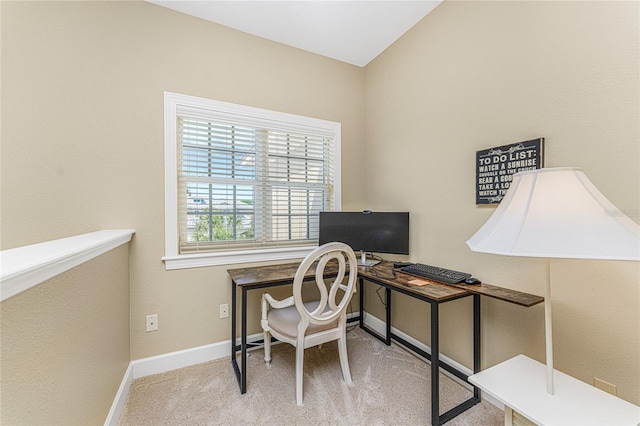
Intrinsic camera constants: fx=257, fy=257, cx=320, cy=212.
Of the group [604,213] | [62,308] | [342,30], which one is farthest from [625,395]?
[342,30]

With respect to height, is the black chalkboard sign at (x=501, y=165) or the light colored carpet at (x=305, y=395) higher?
the black chalkboard sign at (x=501, y=165)

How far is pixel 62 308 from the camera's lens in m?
0.93

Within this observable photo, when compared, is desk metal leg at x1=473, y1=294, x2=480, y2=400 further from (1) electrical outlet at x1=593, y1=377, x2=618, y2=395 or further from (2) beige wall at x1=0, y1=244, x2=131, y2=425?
(2) beige wall at x1=0, y1=244, x2=131, y2=425

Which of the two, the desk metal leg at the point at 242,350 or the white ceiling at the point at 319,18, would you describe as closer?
the desk metal leg at the point at 242,350

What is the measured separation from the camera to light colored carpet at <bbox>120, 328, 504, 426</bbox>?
1549 millimetres

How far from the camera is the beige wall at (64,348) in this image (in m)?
0.67

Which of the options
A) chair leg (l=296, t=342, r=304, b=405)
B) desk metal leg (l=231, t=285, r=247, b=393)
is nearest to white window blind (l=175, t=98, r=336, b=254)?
desk metal leg (l=231, t=285, r=247, b=393)

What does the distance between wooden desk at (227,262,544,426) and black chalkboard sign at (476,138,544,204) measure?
610mm

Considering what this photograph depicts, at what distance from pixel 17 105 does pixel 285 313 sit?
221 cm

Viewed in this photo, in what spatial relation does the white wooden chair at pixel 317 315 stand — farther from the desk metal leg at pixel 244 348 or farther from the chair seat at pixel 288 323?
the desk metal leg at pixel 244 348

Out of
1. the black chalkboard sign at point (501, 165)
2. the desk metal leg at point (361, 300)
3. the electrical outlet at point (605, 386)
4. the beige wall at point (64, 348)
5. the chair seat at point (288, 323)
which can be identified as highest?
the black chalkboard sign at point (501, 165)

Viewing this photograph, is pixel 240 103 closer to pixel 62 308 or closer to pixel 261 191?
pixel 261 191

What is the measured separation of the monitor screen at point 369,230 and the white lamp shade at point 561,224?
118 cm

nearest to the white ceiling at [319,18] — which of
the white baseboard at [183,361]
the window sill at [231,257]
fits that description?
the window sill at [231,257]
